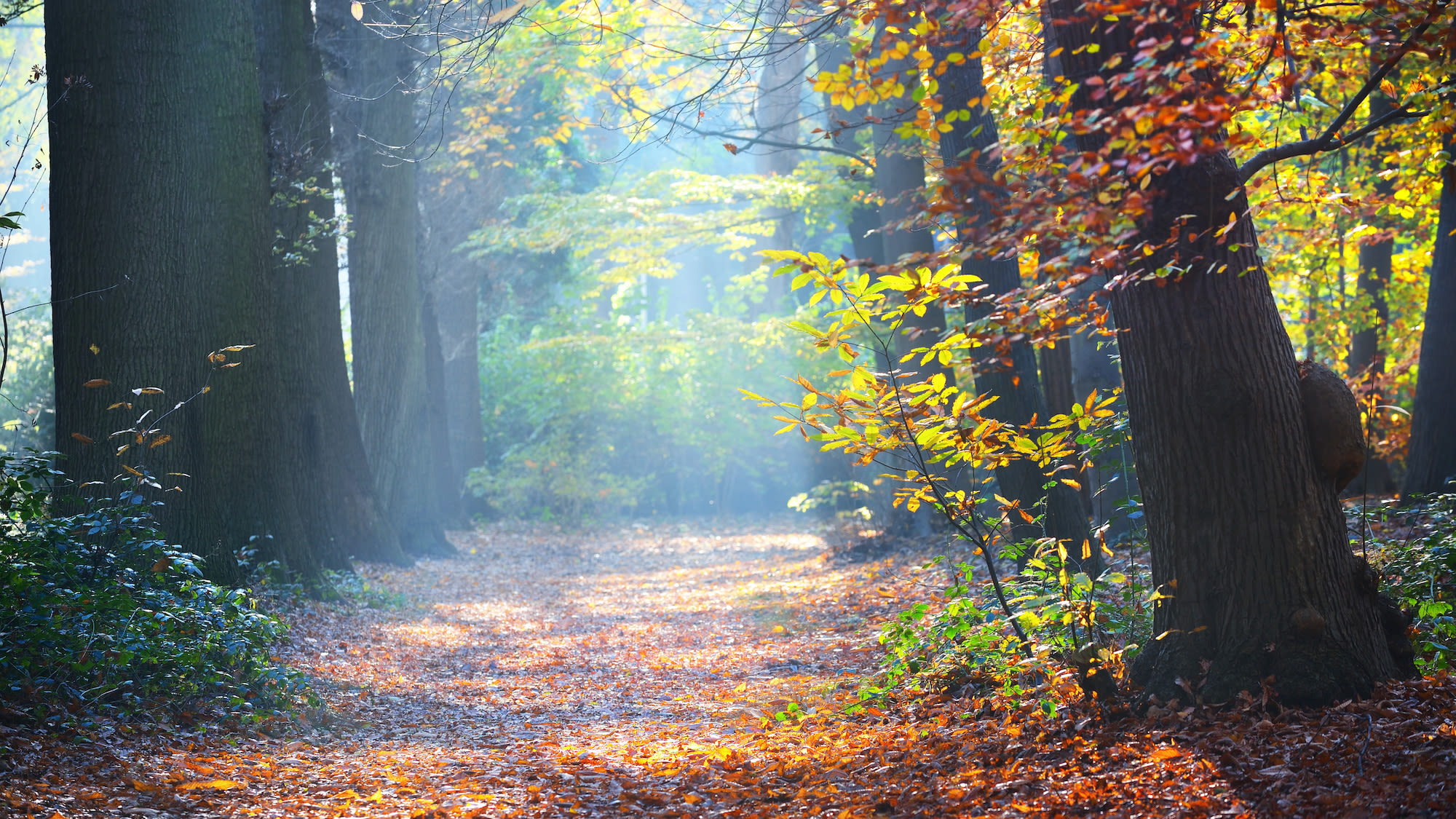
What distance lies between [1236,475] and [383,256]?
1189cm

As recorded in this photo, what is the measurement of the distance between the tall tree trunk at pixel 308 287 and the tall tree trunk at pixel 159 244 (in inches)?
46.9

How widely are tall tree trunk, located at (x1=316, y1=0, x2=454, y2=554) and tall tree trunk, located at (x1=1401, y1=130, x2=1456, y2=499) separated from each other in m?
11.0

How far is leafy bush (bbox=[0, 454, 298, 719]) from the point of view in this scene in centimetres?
475

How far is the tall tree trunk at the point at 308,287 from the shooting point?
31.5ft

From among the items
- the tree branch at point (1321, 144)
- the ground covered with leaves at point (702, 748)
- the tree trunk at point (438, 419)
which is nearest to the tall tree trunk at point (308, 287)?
the ground covered with leaves at point (702, 748)

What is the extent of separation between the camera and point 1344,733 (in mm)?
3631

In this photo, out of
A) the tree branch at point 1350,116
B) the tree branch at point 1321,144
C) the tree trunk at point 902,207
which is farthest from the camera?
the tree trunk at point 902,207

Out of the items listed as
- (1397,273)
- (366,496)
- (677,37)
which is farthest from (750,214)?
(1397,273)

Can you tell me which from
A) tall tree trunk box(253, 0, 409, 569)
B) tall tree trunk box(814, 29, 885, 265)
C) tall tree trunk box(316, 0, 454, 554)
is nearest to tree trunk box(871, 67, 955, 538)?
tall tree trunk box(814, 29, 885, 265)

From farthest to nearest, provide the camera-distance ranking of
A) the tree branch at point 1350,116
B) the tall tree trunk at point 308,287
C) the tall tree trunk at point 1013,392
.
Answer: the tall tree trunk at point 308,287
the tall tree trunk at point 1013,392
the tree branch at point 1350,116

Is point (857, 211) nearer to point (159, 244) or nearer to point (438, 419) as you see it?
point (438, 419)

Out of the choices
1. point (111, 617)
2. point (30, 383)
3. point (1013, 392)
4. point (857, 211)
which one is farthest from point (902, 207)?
point (30, 383)

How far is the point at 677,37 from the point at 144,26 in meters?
7.92

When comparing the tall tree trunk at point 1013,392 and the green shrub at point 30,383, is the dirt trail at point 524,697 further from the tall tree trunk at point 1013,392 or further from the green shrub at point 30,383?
the green shrub at point 30,383
